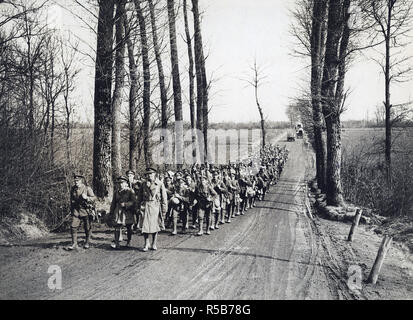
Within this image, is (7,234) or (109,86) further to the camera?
(109,86)

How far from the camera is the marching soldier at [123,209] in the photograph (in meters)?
8.58

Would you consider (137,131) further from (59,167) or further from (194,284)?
(194,284)

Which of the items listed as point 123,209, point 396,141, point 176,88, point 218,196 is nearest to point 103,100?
point 123,209

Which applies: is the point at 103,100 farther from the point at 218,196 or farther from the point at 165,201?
the point at 218,196

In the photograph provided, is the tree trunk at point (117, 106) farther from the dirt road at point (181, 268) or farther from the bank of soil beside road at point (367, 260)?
the bank of soil beside road at point (367, 260)

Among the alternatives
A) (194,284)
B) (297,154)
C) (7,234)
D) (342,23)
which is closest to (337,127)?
(342,23)

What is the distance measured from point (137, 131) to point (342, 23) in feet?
34.3

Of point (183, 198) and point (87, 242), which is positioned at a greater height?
point (183, 198)

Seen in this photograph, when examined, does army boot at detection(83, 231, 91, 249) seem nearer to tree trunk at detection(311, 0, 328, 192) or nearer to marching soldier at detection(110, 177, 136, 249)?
marching soldier at detection(110, 177, 136, 249)

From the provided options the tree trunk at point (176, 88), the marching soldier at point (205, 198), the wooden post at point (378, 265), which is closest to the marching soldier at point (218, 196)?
the marching soldier at point (205, 198)

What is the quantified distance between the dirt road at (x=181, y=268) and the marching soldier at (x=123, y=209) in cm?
52

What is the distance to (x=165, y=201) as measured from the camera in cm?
902

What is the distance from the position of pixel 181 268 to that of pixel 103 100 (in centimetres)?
620

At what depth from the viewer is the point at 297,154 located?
50.8 m
